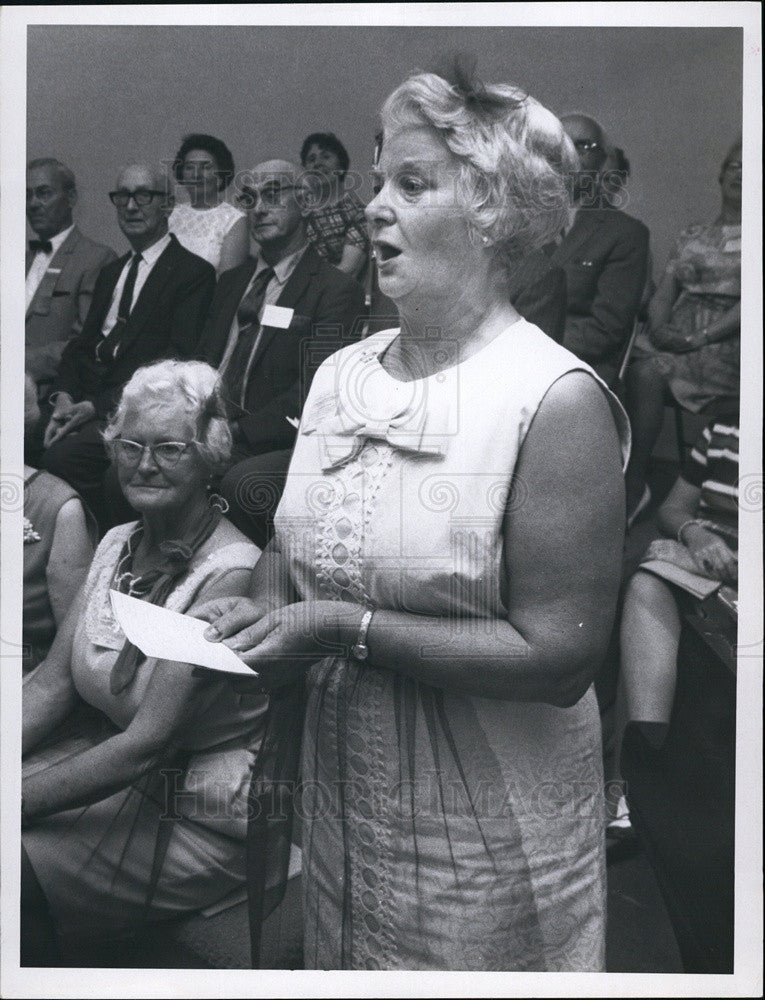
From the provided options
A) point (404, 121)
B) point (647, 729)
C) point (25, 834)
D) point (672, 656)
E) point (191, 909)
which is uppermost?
point (404, 121)

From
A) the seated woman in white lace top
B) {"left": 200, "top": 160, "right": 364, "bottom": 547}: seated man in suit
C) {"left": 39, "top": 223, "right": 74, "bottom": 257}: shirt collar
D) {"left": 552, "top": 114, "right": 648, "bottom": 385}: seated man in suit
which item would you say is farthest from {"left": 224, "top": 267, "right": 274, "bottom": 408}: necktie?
{"left": 552, "top": 114, "right": 648, "bottom": 385}: seated man in suit

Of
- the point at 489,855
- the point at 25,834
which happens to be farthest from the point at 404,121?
the point at 25,834

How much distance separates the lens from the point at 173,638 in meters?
3.71

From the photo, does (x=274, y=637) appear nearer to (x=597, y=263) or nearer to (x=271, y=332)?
(x=271, y=332)

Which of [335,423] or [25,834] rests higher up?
[335,423]

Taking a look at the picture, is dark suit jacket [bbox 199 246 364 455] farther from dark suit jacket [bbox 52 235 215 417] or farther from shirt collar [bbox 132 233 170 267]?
shirt collar [bbox 132 233 170 267]

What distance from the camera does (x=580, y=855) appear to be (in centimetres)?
368

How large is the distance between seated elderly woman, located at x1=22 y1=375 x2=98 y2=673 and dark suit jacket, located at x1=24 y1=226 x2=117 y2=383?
0.30 feet

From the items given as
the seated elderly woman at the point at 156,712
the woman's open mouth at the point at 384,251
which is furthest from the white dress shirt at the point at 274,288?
the woman's open mouth at the point at 384,251

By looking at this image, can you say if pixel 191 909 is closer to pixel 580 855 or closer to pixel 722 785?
pixel 580 855

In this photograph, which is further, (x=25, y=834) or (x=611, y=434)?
(x=25, y=834)

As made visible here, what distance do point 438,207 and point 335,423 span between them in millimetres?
756

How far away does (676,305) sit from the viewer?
3.75 metres

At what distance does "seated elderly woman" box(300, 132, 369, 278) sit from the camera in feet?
12.2
